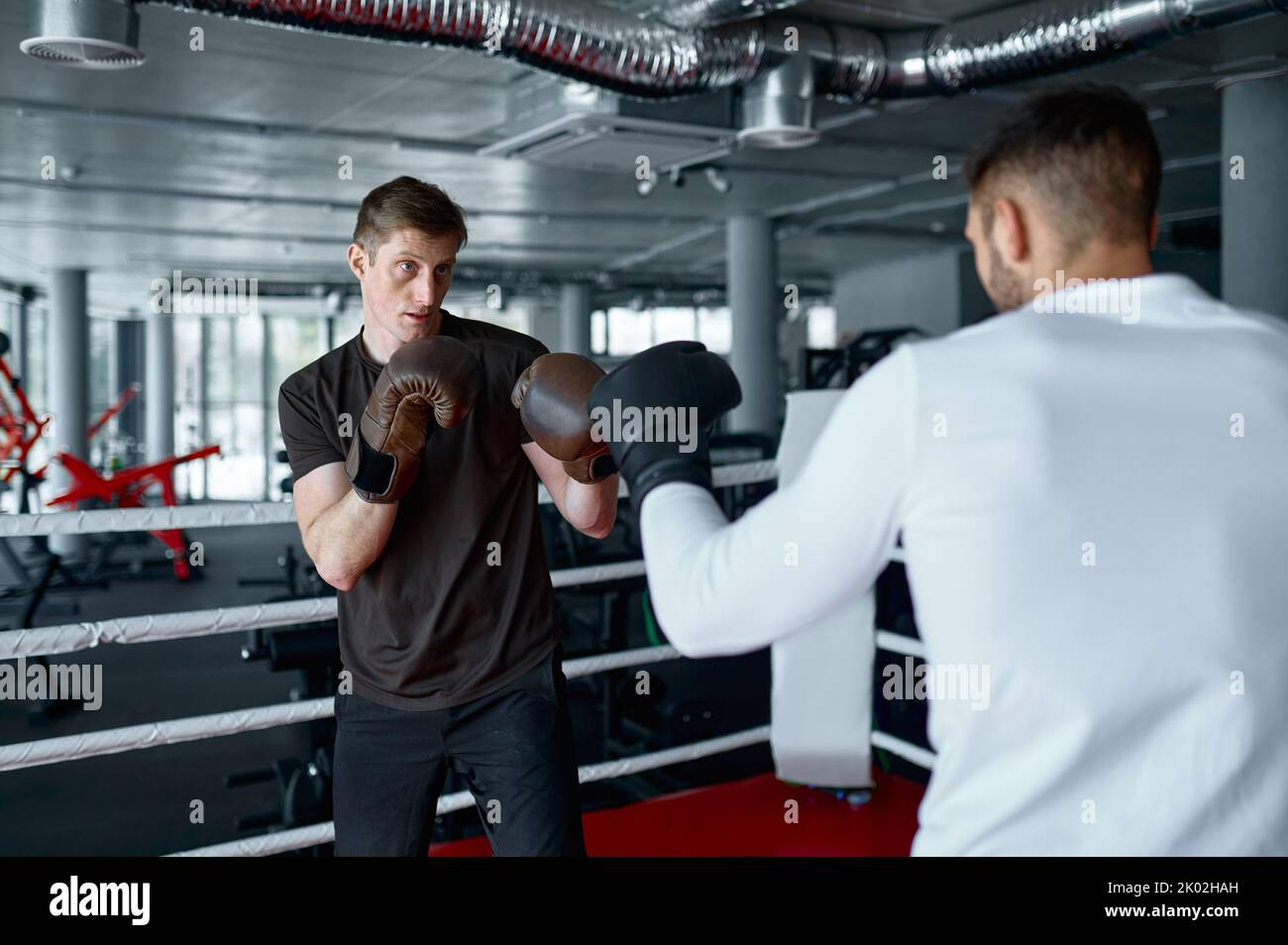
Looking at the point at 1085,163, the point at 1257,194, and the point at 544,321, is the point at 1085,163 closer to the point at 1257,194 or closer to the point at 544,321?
the point at 1257,194

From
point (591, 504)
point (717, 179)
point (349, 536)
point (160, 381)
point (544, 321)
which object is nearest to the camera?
point (349, 536)

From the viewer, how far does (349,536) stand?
156 centimetres

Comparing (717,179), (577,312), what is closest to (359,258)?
(717,179)

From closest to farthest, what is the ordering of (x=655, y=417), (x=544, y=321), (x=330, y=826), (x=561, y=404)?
1. (x=655, y=417)
2. (x=561, y=404)
3. (x=330, y=826)
4. (x=544, y=321)

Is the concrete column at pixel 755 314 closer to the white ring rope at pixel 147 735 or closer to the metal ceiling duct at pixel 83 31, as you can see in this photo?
the metal ceiling duct at pixel 83 31

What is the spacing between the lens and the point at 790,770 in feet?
9.46

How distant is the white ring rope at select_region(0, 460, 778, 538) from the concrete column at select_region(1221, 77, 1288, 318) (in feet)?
14.1

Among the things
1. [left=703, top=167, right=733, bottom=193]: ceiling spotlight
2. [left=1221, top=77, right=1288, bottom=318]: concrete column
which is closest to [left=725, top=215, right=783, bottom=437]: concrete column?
[left=703, top=167, right=733, bottom=193]: ceiling spotlight

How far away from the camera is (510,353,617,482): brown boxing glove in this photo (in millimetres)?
1414

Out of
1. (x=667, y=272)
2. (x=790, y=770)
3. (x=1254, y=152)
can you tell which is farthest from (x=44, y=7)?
(x=667, y=272)

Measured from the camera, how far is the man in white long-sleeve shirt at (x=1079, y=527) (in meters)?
0.82

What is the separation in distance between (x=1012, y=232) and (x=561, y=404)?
0.66 meters

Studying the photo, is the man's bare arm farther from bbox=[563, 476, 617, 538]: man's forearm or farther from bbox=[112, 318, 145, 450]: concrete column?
bbox=[112, 318, 145, 450]: concrete column

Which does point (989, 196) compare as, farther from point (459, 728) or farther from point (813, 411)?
point (813, 411)
